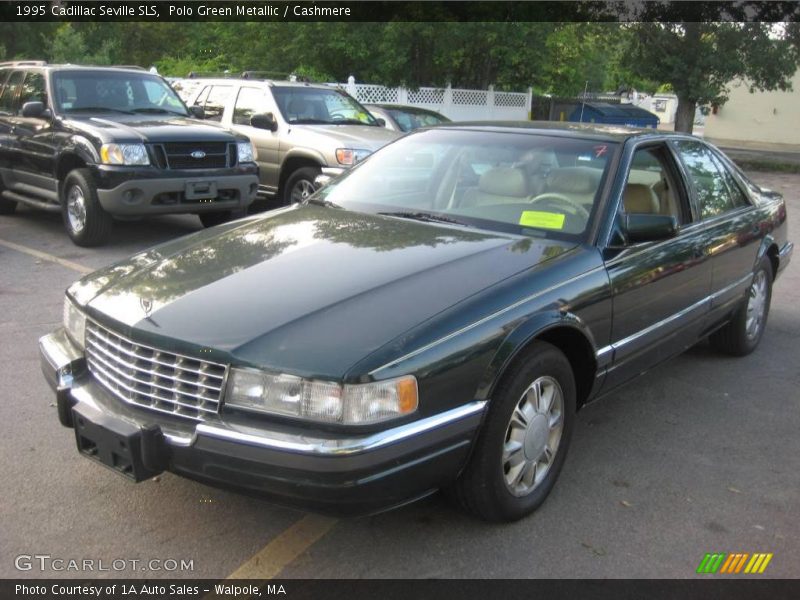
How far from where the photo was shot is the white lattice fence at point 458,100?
76.9 feet

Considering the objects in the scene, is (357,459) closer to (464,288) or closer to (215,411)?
(215,411)

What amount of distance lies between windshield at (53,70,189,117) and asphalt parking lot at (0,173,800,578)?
4.93 m

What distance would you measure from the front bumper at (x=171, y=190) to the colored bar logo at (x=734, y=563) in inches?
255

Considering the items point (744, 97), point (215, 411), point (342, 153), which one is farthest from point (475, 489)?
→ point (744, 97)

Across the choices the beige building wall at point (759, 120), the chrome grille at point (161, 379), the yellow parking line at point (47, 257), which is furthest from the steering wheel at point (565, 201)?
the beige building wall at point (759, 120)

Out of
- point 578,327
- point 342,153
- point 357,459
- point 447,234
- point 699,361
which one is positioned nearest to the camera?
point 357,459

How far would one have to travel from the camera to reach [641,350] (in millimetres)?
4027

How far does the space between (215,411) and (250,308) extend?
0.42m

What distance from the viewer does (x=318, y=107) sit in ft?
34.8

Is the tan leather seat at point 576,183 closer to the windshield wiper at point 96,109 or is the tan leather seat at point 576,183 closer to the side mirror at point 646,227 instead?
the side mirror at point 646,227

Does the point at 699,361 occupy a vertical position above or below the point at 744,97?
below

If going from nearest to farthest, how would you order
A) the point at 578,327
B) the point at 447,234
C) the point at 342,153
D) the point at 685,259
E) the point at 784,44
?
the point at 578,327
the point at 447,234
the point at 685,259
the point at 342,153
the point at 784,44

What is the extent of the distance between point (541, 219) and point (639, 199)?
27.1 inches

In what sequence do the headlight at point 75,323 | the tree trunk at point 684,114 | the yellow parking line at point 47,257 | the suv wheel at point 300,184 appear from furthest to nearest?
the tree trunk at point 684,114 < the suv wheel at point 300,184 < the yellow parking line at point 47,257 < the headlight at point 75,323
